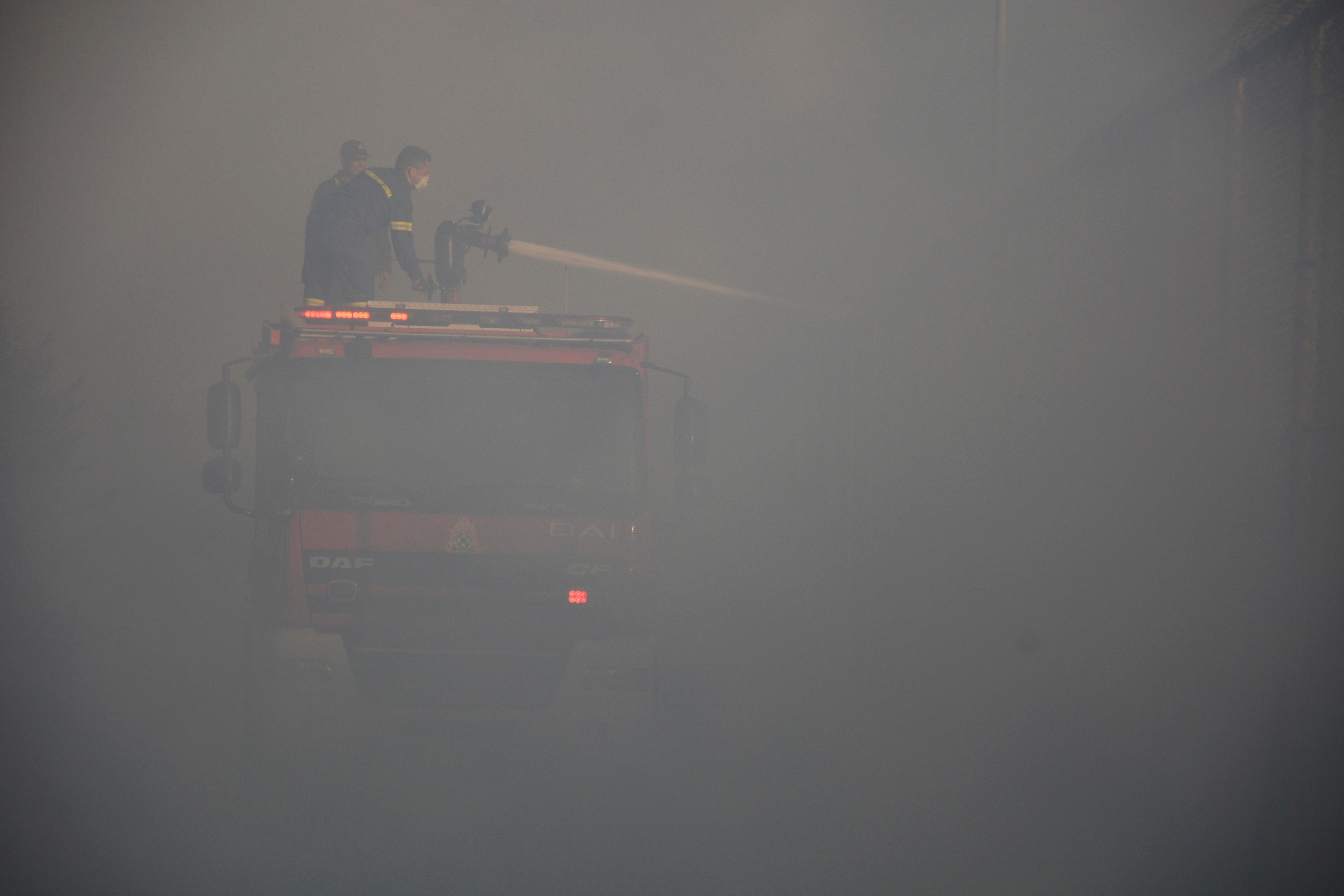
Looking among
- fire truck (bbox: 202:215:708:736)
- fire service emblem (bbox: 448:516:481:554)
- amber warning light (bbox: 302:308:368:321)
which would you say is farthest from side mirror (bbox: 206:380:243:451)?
fire service emblem (bbox: 448:516:481:554)

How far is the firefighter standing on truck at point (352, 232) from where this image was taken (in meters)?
8.26

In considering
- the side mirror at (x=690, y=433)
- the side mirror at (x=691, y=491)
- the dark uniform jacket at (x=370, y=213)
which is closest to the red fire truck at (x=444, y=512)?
the side mirror at (x=690, y=433)

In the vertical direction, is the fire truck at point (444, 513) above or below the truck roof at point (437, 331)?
below

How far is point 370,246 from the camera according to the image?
8492 mm

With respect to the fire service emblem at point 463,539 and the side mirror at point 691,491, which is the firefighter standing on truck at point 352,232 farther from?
the side mirror at point 691,491

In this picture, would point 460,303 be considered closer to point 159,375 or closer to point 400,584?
point 400,584

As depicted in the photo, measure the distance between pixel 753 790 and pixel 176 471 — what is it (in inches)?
1169

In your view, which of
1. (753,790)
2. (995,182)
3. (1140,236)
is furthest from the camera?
(995,182)

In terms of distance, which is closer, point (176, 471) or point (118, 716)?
point (118, 716)

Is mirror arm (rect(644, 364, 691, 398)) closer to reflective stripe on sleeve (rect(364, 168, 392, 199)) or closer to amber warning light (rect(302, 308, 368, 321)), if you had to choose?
amber warning light (rect(302, 308, 368, 321))

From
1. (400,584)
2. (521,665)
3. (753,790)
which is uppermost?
(400,584)

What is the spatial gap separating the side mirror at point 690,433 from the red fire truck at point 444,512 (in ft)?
1.54

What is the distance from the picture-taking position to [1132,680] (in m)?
5.35

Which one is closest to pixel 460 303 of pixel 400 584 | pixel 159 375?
pixel 400 584
